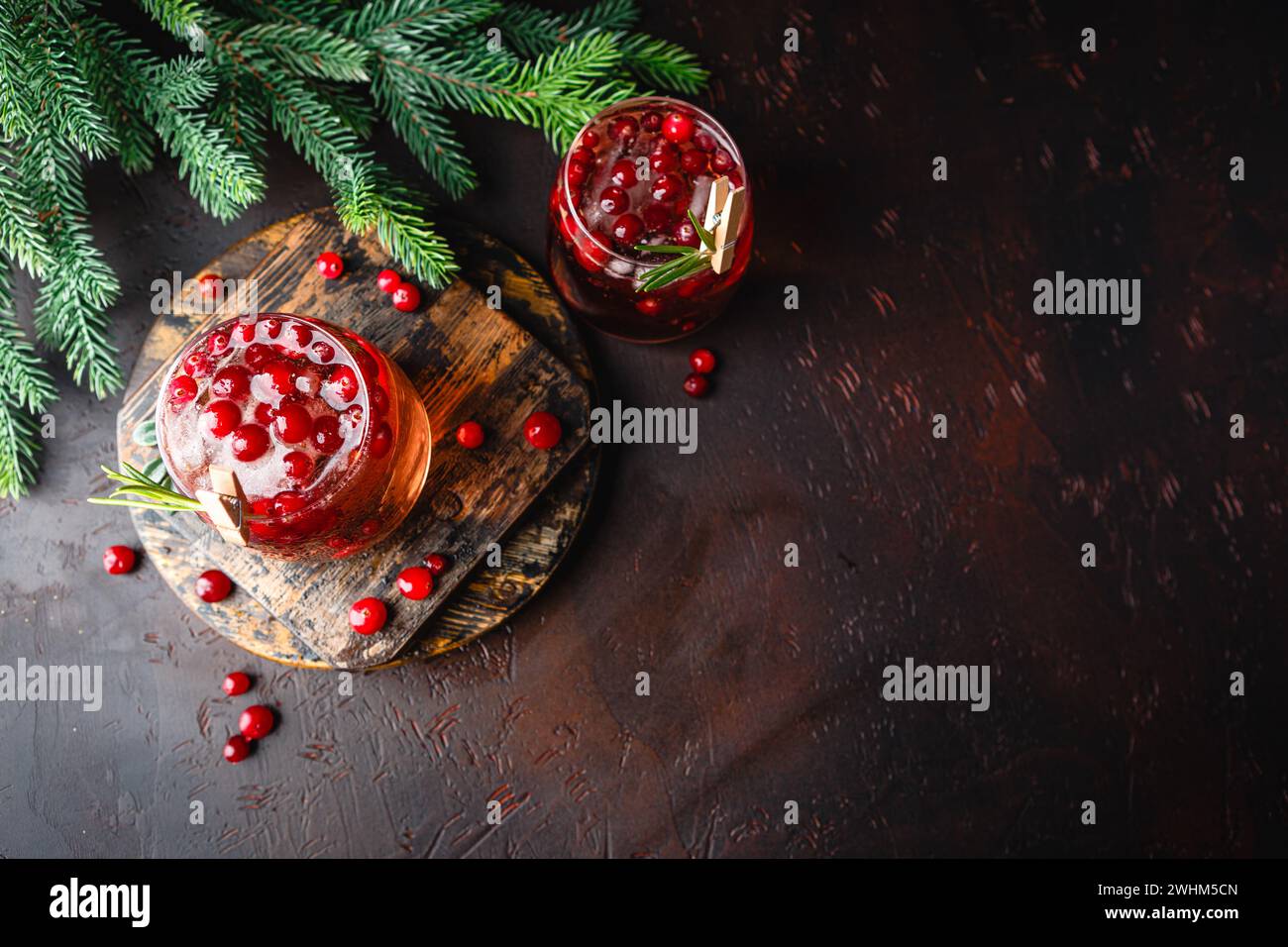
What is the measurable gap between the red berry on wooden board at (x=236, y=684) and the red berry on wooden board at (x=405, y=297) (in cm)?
51

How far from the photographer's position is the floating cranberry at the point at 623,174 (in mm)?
1044

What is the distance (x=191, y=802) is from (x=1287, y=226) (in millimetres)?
1645

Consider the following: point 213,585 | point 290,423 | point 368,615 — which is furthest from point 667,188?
point 213,585

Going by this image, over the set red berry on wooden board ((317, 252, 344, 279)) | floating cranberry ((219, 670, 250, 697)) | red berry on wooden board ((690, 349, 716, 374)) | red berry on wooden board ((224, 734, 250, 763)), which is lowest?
red berry on wooden board ((224, 734, 250, 763))

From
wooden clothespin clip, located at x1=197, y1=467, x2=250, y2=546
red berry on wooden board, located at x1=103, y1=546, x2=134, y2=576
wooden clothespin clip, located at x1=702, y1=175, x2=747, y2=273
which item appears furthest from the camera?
red berry on wooden board, located at x1=103, y1=546, x2=134, y2=576

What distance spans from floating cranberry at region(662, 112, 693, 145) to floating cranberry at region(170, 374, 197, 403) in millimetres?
577

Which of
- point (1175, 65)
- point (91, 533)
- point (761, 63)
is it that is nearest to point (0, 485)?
point (91, 533)

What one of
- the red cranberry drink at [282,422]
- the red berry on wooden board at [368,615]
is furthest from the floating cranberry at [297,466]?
the red berry on wooden board at [368,615]

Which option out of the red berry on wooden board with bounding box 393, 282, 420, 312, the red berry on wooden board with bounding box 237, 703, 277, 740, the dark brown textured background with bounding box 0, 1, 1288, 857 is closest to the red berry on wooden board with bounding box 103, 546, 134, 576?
the dark brown textured background with bounding box 0, 1, 1288, 857

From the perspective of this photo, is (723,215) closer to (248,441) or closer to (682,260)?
(682,260)

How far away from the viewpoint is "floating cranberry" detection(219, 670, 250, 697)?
1.18 m

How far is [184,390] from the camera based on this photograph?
93 cm

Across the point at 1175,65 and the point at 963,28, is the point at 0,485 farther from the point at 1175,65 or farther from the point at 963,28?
the point at 1175,65

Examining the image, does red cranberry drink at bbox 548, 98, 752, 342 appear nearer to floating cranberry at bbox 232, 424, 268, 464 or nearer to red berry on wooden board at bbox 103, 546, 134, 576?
floating cranberry at bbox 232, 424, 268, 464
